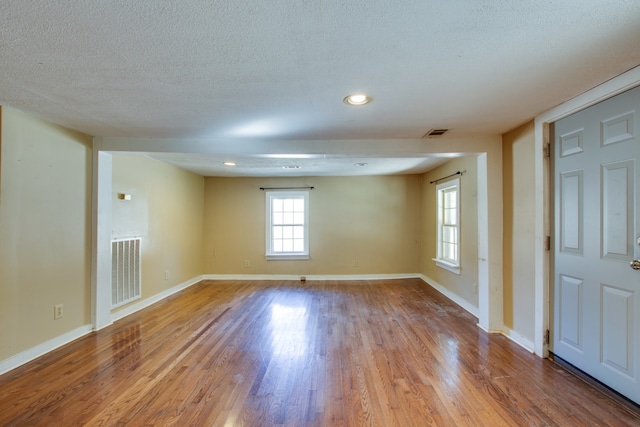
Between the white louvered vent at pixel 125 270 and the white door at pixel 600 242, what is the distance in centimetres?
461

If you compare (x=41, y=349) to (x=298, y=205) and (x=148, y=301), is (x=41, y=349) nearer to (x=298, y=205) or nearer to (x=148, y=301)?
(x=148, y=301)

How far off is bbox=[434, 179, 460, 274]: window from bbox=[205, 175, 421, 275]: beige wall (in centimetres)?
86

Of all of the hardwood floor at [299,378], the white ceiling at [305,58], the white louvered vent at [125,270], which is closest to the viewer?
the white ceiling at [305,58]

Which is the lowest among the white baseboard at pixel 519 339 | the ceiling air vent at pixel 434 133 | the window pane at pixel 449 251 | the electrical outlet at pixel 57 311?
the white baseboard at pixel 519 339

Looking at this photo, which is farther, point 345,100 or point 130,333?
point 130,333

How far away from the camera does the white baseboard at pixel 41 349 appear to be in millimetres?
2227

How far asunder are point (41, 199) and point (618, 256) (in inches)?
182

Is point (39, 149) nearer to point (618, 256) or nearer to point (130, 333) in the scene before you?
point (130, 333)

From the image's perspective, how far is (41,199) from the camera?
2518mm

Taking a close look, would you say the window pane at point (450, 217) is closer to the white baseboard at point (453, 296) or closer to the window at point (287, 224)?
the white baseboard at point (453, 296)

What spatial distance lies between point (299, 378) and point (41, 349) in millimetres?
2385

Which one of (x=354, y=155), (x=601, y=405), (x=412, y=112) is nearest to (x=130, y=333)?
(x=354, y=155)

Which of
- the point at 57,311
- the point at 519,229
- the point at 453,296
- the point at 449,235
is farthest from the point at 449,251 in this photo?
the point at 57,311

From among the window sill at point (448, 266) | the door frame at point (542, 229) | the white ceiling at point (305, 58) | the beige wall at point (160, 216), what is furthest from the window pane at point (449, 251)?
the beige wall at point (160, 216)
